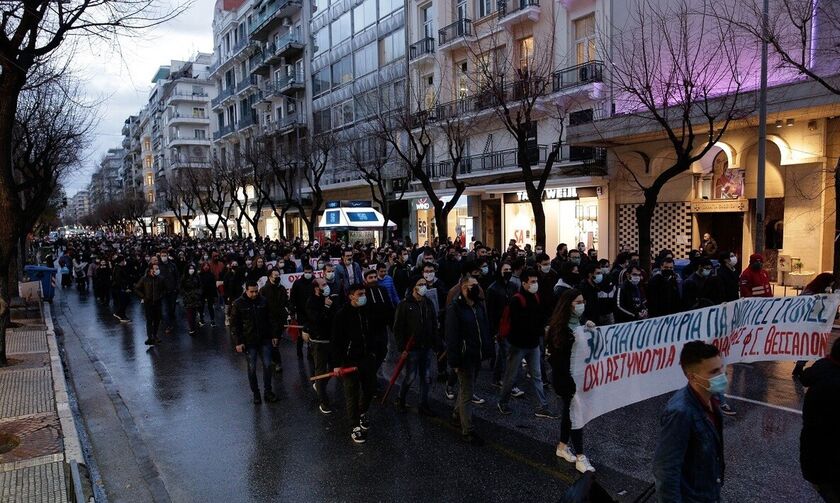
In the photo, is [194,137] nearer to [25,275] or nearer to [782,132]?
[25,275]

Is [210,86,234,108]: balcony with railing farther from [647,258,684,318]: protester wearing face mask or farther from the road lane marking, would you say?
the road lane marking

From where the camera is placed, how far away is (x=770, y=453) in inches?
223

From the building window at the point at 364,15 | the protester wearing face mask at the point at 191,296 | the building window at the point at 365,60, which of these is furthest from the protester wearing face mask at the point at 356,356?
the building window at the point at 364,15

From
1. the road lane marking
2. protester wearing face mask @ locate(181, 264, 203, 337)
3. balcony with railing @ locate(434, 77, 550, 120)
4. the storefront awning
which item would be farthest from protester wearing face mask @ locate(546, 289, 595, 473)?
the storefront awning

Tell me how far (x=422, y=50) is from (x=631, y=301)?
24349mm

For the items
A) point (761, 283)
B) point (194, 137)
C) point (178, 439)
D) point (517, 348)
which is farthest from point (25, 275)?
point (194, 137)

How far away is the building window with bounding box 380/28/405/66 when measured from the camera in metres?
32.4

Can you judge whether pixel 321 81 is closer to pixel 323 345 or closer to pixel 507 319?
pixel 323 345

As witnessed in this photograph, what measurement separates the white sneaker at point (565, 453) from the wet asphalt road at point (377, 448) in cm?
9

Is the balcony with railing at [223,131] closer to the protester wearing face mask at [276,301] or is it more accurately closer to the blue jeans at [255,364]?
the protester wearing face mask at [276,301]

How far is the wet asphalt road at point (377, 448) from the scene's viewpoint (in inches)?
204

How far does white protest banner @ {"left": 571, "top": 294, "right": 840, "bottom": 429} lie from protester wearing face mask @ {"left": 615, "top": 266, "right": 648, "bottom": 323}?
5.55ft

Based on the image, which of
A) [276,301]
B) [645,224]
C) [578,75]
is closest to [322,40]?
[578,75]

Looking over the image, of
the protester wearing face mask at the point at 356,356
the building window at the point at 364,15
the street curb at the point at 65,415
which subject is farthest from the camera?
the building window at the point at 364,15
